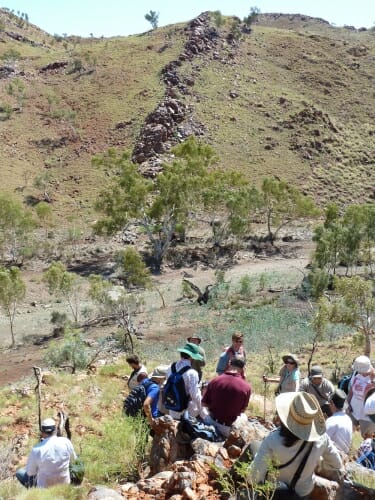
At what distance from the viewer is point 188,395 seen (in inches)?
244

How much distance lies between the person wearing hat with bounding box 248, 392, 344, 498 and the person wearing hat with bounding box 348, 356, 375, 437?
10.0ft

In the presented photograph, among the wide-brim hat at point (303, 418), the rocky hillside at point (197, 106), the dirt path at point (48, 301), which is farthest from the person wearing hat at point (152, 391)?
the rocky hillside at point (197, 106)

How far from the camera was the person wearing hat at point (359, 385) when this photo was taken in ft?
22.7

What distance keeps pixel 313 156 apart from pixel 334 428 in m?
52.8

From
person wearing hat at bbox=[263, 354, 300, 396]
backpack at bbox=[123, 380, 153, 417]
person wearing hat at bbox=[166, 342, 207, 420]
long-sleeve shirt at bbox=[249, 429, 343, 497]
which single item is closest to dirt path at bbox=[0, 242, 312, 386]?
backpack at bbox=[123, 380, 153, 417]

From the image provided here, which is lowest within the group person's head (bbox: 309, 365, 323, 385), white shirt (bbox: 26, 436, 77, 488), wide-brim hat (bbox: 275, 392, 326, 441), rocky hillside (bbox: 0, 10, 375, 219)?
white shirt (bbox: 26, 436, 77, 488)

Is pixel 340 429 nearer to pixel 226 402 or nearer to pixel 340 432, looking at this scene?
pixel 340 432

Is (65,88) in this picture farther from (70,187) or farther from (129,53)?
(70,187)

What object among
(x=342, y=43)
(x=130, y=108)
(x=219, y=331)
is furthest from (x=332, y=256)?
(x=342, y=43)

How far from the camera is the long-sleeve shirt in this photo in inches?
153

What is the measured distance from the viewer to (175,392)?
6273 mm

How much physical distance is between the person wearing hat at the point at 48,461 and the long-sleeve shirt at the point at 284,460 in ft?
8.15

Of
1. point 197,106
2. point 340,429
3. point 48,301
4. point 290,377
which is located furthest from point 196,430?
point 197,106

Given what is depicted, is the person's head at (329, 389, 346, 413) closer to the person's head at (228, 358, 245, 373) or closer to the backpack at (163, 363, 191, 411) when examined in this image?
the person's head at (228, 358, 245, 373)
